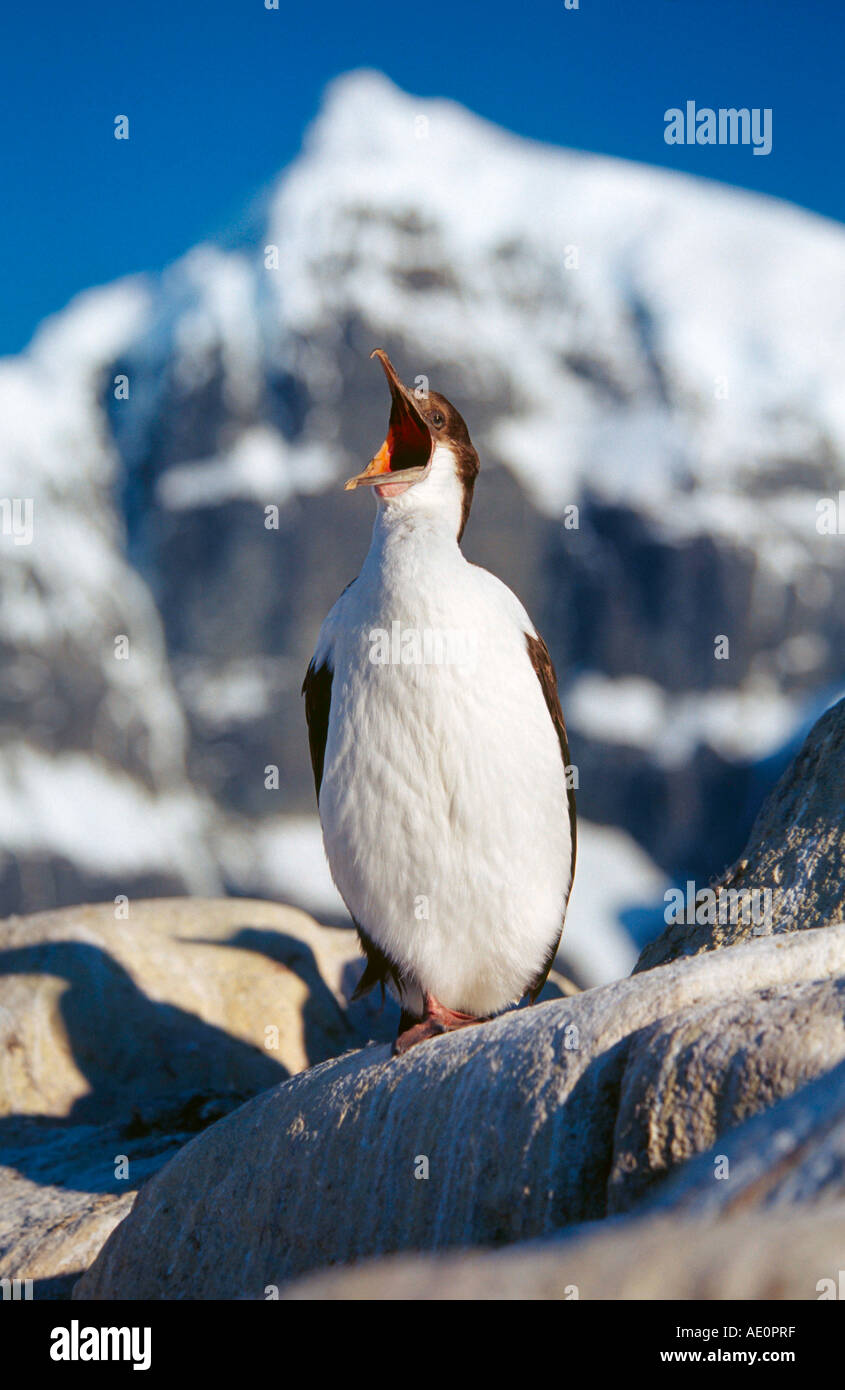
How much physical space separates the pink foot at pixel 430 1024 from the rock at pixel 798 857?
143 cm

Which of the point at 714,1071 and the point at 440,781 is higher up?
the point at 440,781

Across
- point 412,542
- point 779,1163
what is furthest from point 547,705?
point 779,1163

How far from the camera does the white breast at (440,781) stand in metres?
4.73

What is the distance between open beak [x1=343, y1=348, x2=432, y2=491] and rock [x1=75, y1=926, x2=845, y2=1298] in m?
2.25

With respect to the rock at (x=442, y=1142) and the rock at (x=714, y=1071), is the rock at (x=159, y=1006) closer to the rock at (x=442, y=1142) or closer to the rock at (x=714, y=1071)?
the rock at (x=442, y=1142)

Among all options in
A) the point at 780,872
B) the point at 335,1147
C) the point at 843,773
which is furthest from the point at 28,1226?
the point at 843,773

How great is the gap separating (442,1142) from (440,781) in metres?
1.46

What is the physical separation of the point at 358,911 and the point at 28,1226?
233 cm

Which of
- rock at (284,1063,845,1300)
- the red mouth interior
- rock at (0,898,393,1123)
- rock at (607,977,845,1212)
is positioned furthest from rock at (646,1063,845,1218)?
rock at (0,898,393,1123)

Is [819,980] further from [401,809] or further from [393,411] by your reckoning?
[393,411]

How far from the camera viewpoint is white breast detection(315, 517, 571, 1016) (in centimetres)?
473

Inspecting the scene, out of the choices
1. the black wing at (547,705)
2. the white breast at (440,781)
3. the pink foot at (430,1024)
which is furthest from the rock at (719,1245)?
the black wing at (547,705)

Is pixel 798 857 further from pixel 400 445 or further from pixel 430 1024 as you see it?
pixel 400 445

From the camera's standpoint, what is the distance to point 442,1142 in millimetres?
3727
